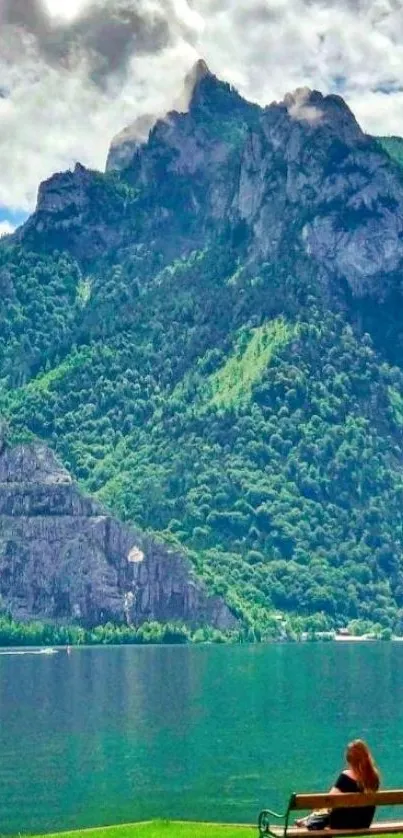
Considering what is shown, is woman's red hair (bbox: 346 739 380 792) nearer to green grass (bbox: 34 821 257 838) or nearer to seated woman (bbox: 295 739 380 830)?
seated woman (bbox: 295 739 380 830)

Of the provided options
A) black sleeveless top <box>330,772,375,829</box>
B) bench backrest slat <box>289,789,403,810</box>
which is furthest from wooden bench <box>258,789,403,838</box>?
black sleeveless top <box>330,772,375,829</box>

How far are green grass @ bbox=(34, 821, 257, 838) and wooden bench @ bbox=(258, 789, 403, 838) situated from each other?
10.9 m

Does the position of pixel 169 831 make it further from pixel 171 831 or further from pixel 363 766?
pixel 363 766

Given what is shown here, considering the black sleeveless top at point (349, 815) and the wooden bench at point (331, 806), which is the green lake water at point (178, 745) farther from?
the wooden bench at point (331, 806)

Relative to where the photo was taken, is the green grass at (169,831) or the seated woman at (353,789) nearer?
the seated woman at (353,789)

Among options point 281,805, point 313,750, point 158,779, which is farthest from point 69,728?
point 281,805

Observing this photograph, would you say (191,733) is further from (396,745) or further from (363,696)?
(363,696)

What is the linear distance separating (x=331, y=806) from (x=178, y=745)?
7802cm

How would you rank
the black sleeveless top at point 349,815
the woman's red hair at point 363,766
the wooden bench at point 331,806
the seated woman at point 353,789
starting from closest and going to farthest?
the wooden bench at point 331,806
the woman's red hair at point 363,766
the seated woman at point 353,789
the black sleeveless top at point 349,815

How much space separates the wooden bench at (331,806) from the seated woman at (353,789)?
24 centimetres

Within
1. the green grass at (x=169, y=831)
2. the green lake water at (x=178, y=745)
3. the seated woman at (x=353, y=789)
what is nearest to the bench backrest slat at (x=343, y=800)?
the seated woman at (x=353, y=789)

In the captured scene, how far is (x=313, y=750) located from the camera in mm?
105938

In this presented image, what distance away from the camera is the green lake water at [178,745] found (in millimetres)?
81438

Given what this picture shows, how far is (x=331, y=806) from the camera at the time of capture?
1356 inches
